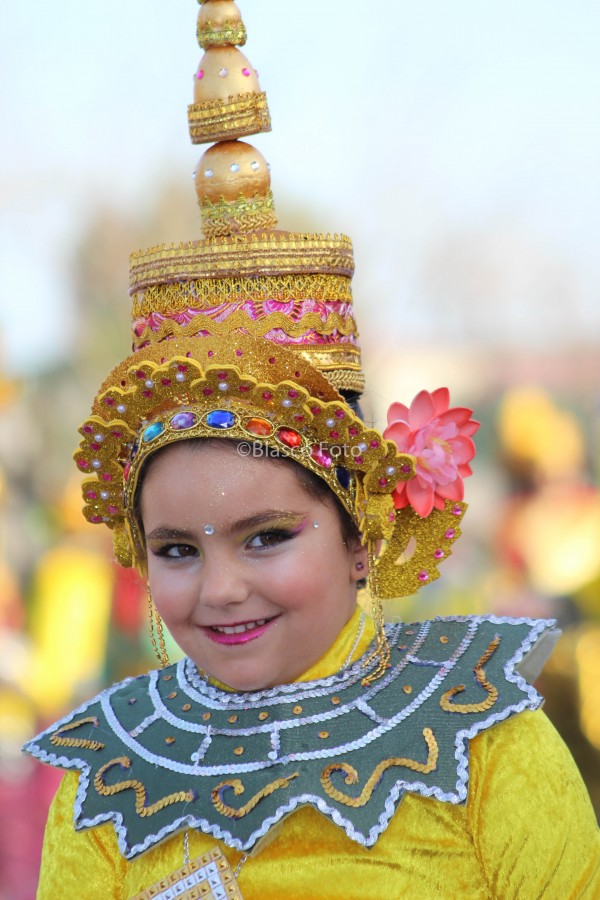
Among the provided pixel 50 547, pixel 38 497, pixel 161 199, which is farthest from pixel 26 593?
pixel 161 199

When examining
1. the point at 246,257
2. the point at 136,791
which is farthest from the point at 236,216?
the point at 136,791

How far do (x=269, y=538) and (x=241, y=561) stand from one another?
7 centimetres

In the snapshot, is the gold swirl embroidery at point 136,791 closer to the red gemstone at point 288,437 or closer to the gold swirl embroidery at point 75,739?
the gold swirl embroidery at point 75,739

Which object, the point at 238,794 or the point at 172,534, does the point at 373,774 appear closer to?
the point at 238,794

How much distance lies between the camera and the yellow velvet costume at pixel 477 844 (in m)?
2.06

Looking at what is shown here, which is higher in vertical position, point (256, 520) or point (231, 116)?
point (231, 116)

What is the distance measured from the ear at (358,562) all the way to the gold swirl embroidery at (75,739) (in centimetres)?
65

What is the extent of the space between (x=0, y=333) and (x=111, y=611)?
1970 mm

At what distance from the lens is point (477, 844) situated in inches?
83.2

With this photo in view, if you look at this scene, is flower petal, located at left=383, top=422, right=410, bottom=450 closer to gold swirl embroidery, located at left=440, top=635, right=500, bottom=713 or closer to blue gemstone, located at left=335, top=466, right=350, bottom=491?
blue gemstone, located at left=335, top=466, right=350, bottom=491

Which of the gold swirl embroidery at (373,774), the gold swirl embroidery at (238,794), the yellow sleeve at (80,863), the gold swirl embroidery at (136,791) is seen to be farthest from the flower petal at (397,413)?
the yellow sleeve at (80,863)

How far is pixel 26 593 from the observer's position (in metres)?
6.87

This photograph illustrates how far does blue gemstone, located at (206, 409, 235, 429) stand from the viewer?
210 cm

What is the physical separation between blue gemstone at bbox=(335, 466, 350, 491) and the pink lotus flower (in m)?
0.12
